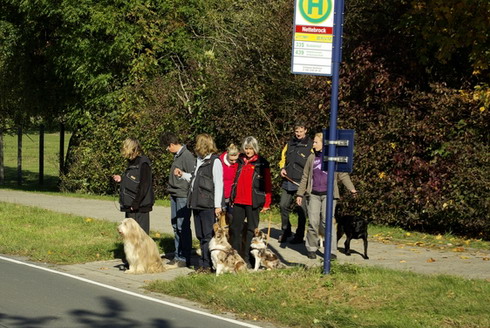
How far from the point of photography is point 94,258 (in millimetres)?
13891

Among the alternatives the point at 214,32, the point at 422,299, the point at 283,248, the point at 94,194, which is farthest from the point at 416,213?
the point at 94,194

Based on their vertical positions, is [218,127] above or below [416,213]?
above

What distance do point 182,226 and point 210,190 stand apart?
1.04m

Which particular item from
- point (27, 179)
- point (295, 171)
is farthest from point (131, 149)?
point (27, 179)

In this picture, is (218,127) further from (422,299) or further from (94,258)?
(422,299)

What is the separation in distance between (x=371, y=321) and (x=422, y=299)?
1088mm

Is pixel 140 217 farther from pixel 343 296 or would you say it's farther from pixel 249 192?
pixel 343 296

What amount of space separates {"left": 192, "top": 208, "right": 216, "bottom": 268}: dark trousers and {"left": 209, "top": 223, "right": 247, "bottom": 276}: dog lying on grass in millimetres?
459

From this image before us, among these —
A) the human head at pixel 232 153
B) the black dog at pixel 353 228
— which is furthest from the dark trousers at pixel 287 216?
the human head at pixel 232 153

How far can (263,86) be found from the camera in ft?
68.5

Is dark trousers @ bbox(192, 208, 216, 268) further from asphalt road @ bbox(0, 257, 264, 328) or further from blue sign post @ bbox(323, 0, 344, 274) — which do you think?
blue sign post @ bbox(323, 0, 344, 274)

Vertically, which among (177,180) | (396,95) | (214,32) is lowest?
(177,180)

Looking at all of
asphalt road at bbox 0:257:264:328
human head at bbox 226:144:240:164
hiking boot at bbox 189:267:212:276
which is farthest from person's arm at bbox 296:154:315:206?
asphalt road at bbox 0:257:264:328

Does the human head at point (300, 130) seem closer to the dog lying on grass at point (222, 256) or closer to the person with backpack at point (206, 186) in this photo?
the person with backpack at point (206, 186)
